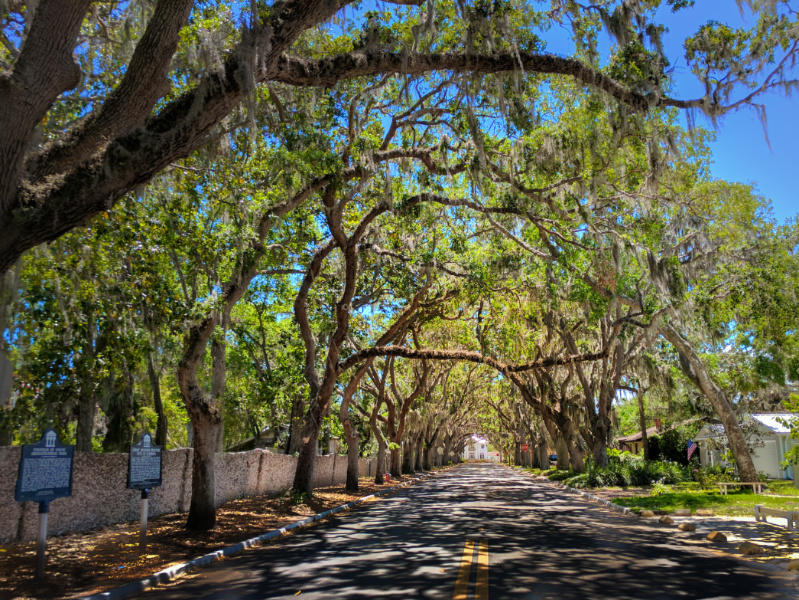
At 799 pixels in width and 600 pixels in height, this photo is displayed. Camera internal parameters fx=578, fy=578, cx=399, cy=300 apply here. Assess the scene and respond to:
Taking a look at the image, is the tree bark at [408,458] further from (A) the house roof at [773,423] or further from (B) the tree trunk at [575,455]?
(A) the house roof at [773,423]

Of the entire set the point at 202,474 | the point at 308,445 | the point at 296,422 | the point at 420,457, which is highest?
the point at 296,422

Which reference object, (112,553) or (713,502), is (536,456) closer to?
(713,502)

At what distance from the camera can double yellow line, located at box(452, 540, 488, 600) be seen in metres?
5.84

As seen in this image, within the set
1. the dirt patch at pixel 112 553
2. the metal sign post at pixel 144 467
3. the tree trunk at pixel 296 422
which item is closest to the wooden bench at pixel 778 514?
the dirt patch at pixel 112 553

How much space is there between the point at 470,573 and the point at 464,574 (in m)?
0.12

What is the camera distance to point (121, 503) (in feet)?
41.1

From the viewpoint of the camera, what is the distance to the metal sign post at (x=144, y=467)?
9.27 meters

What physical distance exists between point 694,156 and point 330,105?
1426cm

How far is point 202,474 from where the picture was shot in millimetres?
11102

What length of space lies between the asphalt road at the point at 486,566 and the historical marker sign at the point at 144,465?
82.4 inches

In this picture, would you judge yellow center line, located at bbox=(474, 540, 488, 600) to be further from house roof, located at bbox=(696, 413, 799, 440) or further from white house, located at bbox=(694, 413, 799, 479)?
house roof, located at bbox=(696, 413, 799, 440)

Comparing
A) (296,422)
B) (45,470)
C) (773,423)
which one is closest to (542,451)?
(773,423)

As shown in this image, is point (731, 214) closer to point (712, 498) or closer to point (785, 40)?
point (712, 498)

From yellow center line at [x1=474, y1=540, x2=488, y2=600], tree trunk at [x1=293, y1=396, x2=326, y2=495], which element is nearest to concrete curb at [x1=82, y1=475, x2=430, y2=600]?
yellow center line at [x1=474, y1=540, x2=488, y2=600]
